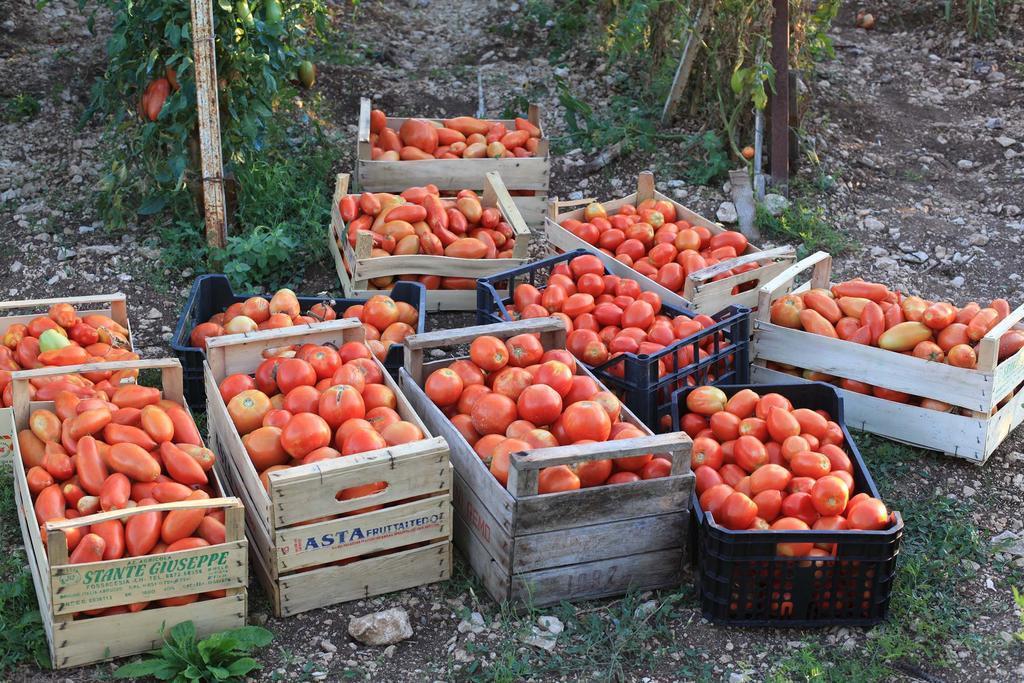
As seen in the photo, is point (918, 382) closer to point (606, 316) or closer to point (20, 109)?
point (606, 316)

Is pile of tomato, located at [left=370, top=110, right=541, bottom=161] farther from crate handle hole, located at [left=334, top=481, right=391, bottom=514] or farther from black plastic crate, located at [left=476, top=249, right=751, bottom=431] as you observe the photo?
crate handle hole, located at [left=334, top=481, right=391, bottom=514]

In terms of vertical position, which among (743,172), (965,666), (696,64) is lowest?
(965,666)

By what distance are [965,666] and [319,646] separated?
7.29 feet

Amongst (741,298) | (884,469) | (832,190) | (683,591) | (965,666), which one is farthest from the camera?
(832,190)

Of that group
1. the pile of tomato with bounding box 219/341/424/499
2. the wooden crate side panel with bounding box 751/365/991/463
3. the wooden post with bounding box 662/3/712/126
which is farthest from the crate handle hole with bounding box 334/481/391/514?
the wooden post with bounding box 662/3/712/126

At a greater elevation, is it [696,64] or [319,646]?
[696,64]

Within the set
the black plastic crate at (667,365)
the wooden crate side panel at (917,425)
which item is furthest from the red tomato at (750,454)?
the wooden crate side panel at (917,425)

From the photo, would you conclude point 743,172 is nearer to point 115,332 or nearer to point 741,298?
point 741,298

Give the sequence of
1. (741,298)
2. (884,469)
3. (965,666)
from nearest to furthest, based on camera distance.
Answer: (965,666) → (884,469) → (741,298)

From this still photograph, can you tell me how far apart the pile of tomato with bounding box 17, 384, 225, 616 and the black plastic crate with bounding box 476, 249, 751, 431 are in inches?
67.7

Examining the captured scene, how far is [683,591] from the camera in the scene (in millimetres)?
4047

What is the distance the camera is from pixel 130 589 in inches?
138

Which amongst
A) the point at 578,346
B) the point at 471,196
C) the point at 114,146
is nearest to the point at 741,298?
the point at 578,346

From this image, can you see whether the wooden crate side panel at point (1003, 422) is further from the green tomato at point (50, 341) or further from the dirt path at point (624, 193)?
the green tomato at point (50, 341)
